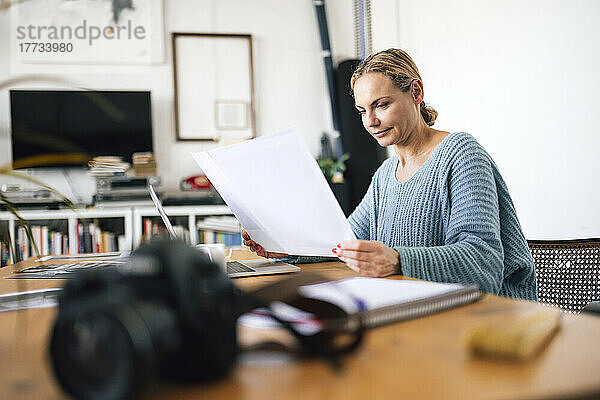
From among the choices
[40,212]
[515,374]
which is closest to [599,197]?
[515,374]

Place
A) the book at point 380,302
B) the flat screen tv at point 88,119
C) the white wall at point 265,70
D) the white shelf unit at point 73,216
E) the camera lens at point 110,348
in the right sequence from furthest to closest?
the white wall at point 265,70 → the flat screen tv at point 88,119 → the white shelf unit at point 73,216 → the book at point 380,302 → the camera lens at point 110,348

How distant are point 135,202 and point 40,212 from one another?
0.54 m

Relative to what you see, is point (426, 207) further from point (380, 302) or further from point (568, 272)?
point (380, 302)

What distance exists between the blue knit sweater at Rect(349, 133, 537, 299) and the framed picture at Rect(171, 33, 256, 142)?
2475 mm

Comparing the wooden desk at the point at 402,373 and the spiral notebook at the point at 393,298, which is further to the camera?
the spiral notebook at the point at 393,298

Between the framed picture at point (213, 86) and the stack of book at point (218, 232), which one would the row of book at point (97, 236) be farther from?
the framed picture at point (213, 86)

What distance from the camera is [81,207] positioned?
3.56m

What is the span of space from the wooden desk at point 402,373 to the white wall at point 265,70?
3.37 m

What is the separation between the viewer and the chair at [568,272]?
4.63ft

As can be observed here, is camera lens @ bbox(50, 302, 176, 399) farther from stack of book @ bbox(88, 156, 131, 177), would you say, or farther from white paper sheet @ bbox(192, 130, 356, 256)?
stack of book @ bbox(88, 156, 131, 177)

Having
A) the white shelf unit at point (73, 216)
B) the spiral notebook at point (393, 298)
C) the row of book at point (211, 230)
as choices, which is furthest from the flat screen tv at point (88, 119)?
the spiral notebook at point (393, 298)

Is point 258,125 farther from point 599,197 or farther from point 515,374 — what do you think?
point 515,374

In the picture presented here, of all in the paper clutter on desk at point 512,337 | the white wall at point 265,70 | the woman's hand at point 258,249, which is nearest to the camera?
the paper clutter on desk at point 512,337

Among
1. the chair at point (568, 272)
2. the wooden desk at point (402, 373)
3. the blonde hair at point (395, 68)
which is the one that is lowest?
the chair at point (568, 272)
